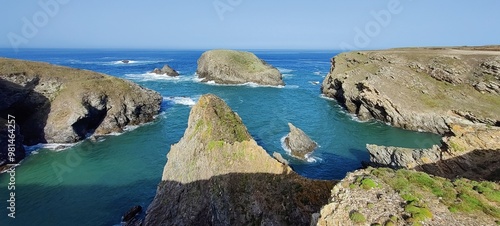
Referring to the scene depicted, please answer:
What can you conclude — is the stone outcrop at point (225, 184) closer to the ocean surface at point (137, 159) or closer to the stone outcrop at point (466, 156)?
the ocean surface at point (137, 159)

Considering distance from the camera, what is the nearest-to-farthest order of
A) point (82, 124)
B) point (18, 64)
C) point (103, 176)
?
1. point (103, 176)
2. point (82, 124)
3. point (18, 64)

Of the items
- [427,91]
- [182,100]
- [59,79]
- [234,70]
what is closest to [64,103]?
[59,79]

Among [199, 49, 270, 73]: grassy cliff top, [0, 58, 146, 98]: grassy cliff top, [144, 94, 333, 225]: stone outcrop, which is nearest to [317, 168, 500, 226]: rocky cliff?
[144, 94, 333, 225]: stone outcrop

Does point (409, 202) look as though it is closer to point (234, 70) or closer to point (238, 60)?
point (234, 70)

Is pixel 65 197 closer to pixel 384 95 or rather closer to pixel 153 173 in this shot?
pixel 153 173

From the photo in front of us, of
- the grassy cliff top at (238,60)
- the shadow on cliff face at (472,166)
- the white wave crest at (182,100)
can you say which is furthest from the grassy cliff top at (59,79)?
the grassy cliff top at (238,60)

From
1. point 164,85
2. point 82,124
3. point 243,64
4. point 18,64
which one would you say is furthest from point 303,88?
point 18,64

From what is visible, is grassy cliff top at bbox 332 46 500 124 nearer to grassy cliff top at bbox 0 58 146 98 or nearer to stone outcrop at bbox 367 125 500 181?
stone outcrop at bbox 367 125 500 181
